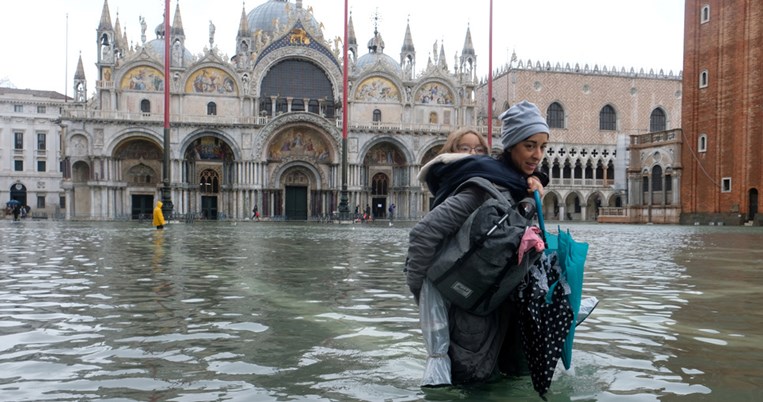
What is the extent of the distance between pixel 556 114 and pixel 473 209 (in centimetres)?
5447

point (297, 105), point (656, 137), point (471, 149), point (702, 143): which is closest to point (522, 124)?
point (471, 149)

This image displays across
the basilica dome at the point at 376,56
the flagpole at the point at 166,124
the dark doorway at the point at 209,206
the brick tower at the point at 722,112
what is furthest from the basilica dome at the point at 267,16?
the brick tower at the point at 722,112

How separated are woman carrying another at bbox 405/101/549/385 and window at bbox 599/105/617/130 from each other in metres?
55.5

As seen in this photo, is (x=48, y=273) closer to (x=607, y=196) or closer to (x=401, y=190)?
(x=401, y=190)

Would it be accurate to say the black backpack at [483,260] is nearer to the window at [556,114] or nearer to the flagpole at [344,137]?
the flagpole at [344,137]

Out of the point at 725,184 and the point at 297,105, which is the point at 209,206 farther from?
the point at 725,184

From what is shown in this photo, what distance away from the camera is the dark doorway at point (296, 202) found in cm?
4912

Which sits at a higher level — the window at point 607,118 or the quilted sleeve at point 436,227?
the window at point 607,118

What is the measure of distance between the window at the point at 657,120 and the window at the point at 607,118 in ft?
11.0

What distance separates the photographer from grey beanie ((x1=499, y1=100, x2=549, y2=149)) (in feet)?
12.0

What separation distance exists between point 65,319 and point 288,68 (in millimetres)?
44340

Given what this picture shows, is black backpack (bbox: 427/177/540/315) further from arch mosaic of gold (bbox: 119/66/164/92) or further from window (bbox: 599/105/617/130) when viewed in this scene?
window (bbox: 599/105/617/130)

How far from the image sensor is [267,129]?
46.3 meters

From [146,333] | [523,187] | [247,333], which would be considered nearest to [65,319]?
[146,333]
